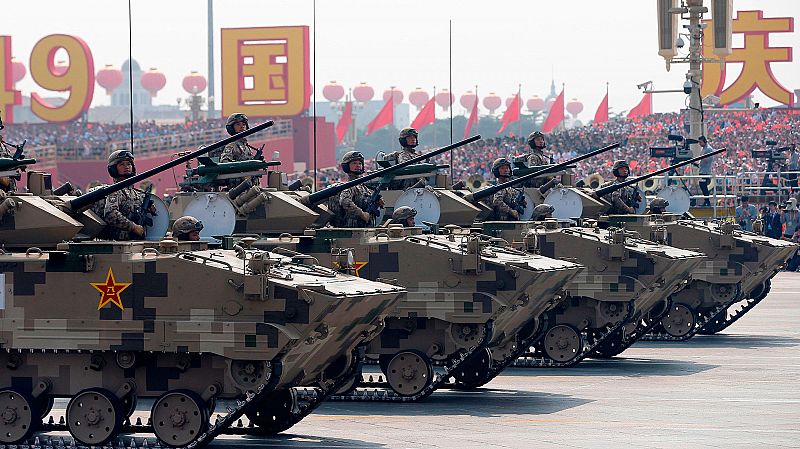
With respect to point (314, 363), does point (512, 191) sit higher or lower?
higher

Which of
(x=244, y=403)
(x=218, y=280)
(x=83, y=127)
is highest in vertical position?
(x=83, y=127)

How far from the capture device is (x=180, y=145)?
7981cm

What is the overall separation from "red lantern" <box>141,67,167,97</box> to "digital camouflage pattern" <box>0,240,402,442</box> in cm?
14613

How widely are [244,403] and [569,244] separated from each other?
11.6 meters

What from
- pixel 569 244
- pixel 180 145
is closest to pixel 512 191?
pixel 569 244

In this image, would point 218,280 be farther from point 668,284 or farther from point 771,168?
point 771,168

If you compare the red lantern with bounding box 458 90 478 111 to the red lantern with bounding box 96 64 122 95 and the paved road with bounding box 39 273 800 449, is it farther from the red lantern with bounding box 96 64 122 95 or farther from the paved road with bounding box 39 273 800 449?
the paved road with bounding box 39 273 800 449

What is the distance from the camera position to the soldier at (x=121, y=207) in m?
21.3

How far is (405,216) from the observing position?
26500 mm

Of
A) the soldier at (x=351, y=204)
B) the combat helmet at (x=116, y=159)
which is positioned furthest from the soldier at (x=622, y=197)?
the combat helmet at (x=116, y=159)

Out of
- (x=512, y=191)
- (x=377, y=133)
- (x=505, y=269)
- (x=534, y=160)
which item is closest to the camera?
(x=505, y=269)

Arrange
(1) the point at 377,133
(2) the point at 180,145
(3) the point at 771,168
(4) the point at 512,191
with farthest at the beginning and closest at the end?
(1) the point at 377,133 → (2) the point at 180,145 → (3) the point at 771,168 → (4) the point at 512,191

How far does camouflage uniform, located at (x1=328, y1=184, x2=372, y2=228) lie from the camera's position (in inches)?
1056

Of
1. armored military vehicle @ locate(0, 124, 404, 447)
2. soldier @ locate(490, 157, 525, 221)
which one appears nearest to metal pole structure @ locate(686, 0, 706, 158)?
soldier @ locate(490, 157, 525, 221)
